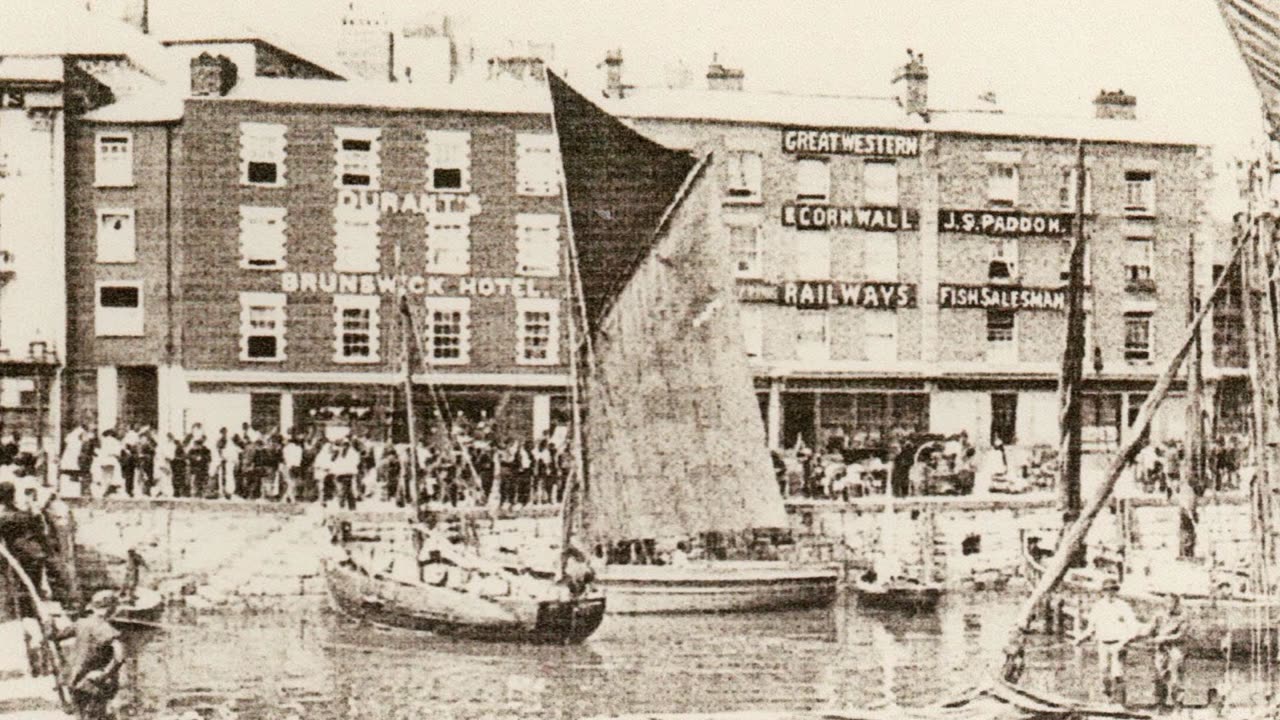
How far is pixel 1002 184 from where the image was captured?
26.9ft

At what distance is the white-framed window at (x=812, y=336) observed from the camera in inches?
322

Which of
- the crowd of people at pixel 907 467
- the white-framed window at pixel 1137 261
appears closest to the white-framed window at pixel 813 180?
the crowd of people at pixel 907 467

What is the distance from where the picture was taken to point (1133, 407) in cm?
835

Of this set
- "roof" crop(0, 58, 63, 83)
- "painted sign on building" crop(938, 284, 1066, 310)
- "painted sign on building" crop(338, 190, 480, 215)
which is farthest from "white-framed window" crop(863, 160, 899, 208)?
"roof" crop(0, 58, 63, 83)

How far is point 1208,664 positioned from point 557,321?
4.47 m

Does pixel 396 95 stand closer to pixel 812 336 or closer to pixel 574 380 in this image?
pixel 574 380

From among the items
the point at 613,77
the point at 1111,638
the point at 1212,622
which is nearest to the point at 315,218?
the point at 613,77

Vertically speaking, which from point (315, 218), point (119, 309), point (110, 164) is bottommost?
point (119, 309)

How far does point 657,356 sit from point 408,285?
1.41 meters

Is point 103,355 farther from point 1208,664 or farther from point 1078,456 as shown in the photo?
point 1208,664

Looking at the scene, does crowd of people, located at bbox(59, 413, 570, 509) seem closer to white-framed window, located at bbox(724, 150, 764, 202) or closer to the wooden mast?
white-framed window, located at bbox(724, 150, 764, 202)

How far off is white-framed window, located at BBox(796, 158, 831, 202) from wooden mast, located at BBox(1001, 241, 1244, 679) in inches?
87.8

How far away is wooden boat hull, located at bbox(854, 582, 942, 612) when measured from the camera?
33.5ft

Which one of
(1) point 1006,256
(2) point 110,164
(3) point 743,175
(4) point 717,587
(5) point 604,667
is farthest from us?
(4) point 717,587
